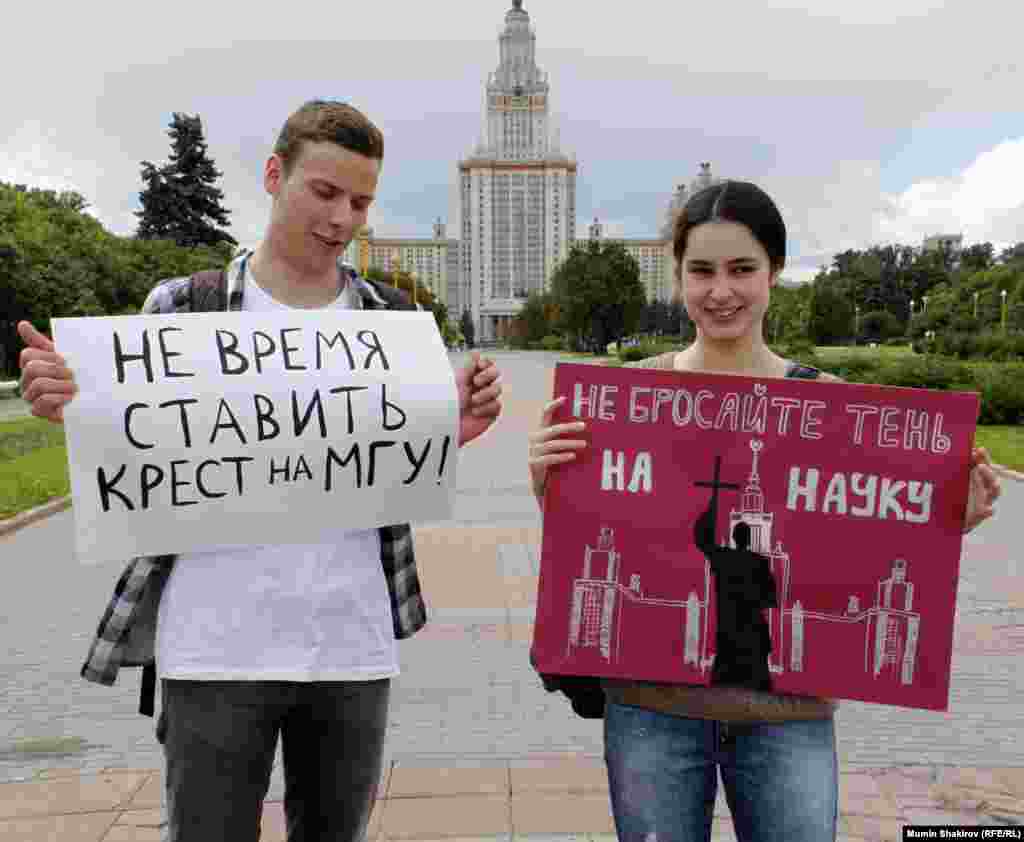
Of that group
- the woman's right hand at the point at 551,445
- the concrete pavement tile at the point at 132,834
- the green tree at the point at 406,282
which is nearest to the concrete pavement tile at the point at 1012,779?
the woman's right hand at the point at 551,445

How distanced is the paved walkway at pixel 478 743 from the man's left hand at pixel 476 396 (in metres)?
1.67

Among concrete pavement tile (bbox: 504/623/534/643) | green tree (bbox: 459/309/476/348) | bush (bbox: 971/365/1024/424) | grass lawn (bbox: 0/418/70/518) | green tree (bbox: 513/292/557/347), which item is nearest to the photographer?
concrete pavement tile (bbox: 504/623/534/643)

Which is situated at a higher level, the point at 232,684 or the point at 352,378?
the point at 352,378

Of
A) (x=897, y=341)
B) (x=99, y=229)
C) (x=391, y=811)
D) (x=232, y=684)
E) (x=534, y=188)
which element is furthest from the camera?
(x=534, y=188)

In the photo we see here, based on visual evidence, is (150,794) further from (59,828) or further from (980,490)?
(980,490)

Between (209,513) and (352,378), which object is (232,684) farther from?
(352,378)

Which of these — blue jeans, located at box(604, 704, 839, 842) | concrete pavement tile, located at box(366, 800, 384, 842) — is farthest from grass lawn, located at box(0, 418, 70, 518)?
blue jeans, located at box(604, 704, 839, 842)

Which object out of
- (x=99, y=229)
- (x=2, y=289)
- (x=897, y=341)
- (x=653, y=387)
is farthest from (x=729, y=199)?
(x=897, y=341)

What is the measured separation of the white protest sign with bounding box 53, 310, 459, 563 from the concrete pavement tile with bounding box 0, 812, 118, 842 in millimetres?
1706

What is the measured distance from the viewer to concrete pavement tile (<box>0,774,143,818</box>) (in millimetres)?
3502

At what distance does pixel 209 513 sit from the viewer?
6.81 ft

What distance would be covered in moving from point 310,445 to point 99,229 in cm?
5645

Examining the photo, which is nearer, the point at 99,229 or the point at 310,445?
the point at 310,445

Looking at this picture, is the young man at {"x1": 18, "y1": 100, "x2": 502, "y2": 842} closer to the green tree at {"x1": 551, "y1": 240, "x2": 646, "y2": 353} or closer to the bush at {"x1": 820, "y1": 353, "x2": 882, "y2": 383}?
the bush at {"x1": 820, "y1": 353, "x2": 882, "y2": 383}
